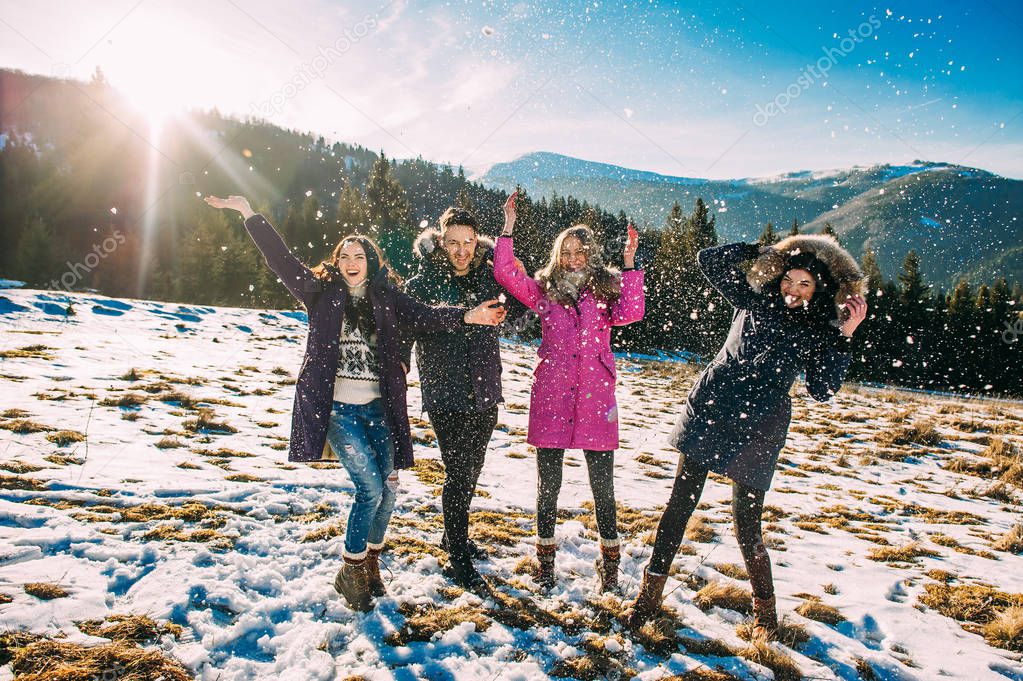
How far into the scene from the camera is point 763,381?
3176 millimetres

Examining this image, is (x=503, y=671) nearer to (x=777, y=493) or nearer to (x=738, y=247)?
(x=738, y=247)

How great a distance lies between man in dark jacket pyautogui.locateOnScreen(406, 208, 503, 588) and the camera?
3602 millimetres

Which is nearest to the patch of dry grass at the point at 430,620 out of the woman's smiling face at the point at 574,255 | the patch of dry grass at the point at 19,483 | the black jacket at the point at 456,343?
the black jacket at the point at 456,343

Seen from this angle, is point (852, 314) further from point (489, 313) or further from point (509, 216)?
point (509, 216)

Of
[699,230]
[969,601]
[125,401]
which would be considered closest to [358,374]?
[969,601]

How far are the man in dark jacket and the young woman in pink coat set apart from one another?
0.27m

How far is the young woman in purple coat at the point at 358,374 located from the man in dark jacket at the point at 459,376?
0.92 ft

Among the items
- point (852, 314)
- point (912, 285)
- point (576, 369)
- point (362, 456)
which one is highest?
point (912, 285)

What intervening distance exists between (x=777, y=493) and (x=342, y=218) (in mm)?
40934

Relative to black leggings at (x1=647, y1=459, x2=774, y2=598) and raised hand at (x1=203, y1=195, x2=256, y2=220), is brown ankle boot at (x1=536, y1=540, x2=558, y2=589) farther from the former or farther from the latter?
raised hand at (x1=203, y1=195, x2=256, y2=220)

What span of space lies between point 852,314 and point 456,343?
2.65 m

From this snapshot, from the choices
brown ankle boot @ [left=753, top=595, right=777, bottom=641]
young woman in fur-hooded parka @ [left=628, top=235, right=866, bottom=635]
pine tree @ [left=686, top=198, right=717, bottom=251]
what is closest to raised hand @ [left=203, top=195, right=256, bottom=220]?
young woman in fur-hooded parka @ [left=628, top=235, right=866, bottom=635]

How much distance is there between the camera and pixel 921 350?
4694 cm

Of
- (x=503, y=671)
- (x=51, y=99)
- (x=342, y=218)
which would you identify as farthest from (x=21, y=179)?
(x=503, y=671)
